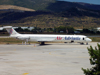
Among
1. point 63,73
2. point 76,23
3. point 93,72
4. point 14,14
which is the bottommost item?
point 63,73

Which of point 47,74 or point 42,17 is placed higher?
point 42,17

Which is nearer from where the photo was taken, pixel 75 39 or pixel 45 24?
pixel 75 39

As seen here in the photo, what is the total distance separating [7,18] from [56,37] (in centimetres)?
12950

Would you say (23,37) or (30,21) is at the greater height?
(30,21)

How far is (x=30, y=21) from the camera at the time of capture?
15050 centimetres

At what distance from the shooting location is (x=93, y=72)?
9.74 meters

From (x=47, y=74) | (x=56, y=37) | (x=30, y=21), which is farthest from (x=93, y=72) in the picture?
(x=30, y=21)

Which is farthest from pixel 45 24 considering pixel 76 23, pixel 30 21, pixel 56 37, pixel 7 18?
pixel 56 37

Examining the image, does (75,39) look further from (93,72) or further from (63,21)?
(63,21)

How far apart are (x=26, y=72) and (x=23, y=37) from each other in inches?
1265

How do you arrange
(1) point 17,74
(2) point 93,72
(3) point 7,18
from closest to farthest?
(2) point 93,72 < (1) point 17,74 < (3) point 7,18

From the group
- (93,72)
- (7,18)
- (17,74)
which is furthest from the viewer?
(7,18)

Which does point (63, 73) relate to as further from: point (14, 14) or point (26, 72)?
point (14, 14)

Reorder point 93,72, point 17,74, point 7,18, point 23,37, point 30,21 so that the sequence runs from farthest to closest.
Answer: point 7,18 → point 30,21 → point 23,37 → point 17,74 → point 93,72
